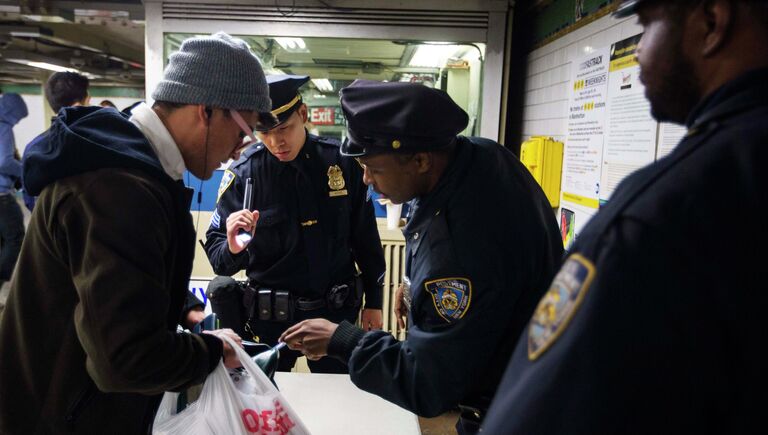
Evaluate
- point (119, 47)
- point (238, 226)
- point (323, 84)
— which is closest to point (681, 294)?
Result: point (238, 226)

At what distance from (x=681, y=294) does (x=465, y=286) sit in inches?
25.6

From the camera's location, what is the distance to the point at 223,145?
4.27ft

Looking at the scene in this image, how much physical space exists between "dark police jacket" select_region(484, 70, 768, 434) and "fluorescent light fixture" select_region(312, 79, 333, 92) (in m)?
5.25

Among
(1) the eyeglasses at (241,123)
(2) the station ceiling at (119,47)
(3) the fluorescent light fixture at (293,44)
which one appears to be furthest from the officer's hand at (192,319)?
(3) the fluorescent light fixture at (293,44)

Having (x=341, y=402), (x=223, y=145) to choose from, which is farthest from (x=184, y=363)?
(x=341, y=402)

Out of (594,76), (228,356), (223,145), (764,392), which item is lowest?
(228,356)

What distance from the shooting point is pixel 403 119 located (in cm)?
123

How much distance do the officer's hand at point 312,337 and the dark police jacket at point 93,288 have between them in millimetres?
318

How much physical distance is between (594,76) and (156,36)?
289 centimetres

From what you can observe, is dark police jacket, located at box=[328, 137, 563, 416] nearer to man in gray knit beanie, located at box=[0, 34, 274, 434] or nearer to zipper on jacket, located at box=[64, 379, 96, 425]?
man in gray knit beanie, located at box=[0, 34, 274, 434]

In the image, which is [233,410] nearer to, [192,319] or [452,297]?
[192,319]

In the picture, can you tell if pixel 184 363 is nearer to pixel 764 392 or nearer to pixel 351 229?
pixel 764 392

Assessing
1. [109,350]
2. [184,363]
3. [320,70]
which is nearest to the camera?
[109,350]

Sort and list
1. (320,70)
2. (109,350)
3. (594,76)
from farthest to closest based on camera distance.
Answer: (320,70) → (594,76) → (109,350)
